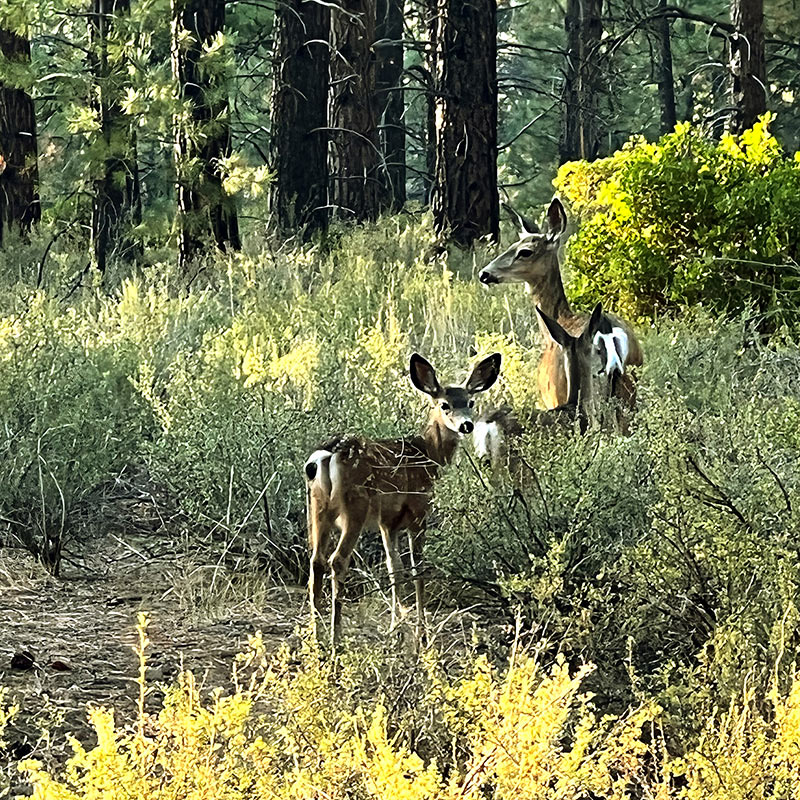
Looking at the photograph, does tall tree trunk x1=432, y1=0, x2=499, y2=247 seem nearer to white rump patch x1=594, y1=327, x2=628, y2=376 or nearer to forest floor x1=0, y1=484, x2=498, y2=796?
white rump patch x1=594, y1=327, x2=628, y2=376

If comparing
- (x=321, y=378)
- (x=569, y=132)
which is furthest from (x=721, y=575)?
(x=569, y=132)

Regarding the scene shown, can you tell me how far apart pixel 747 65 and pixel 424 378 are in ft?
40.8

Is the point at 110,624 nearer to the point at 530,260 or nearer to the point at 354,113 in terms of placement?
the point at 530,260

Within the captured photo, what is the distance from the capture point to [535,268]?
8.70 m

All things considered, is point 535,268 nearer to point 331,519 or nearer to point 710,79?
point 331,519

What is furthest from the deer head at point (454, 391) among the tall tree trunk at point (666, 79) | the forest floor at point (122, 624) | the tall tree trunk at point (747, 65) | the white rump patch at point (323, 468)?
the tall tree trunk at point (666, 79)

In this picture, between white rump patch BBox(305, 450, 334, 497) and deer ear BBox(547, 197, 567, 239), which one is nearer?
white rump patch BBox(305, 450, 334, 497)

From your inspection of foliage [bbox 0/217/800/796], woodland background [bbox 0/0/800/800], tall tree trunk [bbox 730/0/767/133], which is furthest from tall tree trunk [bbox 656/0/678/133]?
foliage [bbox 0/217/800/796]

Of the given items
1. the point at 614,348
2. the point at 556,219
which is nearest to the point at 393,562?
the point at 614,348

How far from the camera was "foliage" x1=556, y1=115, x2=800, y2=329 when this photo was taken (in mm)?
11086

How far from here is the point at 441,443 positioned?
5.66m

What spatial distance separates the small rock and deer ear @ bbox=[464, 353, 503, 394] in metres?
1.89

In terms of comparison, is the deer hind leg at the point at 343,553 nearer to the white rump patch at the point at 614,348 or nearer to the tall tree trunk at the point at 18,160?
the white rump patch at the point at 614,348

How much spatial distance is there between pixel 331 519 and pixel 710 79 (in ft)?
107
